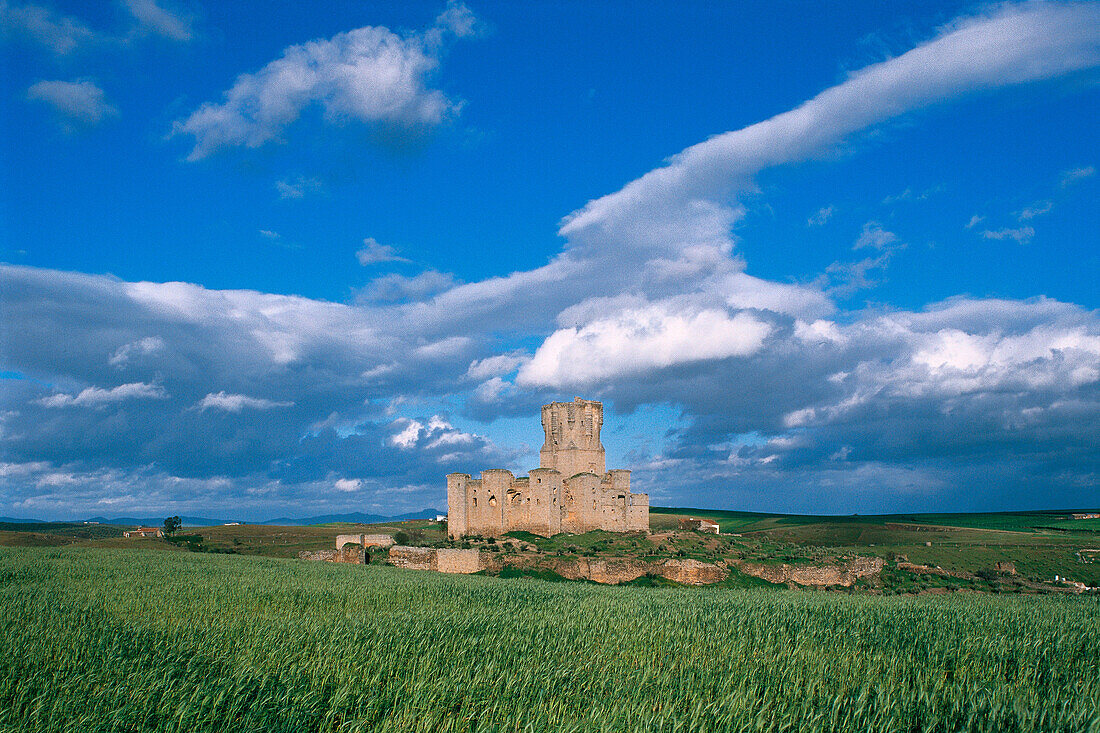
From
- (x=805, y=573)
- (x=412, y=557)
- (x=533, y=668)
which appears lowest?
(x=805, y=573)

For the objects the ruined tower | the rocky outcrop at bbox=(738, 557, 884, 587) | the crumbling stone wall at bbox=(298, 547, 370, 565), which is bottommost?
the rocky outcrop at bbox=(738, 557, 884, 587)

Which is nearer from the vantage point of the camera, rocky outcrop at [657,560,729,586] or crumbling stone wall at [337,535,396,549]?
rocky outcrop at [657,560,729,586]

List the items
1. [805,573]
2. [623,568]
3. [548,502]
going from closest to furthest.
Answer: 1. [805,573]
2. [623,568]
3. [548,502]

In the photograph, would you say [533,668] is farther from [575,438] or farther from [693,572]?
[575,438]

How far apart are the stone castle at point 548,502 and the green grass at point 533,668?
3179cm

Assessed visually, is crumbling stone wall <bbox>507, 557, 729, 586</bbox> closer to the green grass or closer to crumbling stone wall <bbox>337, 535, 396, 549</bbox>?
crumbling stone wall <bbox>337, 535, 396, 549</bbox>

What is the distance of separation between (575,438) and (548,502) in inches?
279

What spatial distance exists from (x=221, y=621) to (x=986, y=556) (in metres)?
54.6

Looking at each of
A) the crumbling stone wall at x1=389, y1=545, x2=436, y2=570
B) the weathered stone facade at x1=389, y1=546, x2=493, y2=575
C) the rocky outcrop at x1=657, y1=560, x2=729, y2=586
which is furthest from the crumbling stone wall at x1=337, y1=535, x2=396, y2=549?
the rocky outcrop at x1=657, y1=560, x2=729, y2=586

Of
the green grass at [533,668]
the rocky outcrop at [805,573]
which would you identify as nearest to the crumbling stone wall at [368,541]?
the rocky outcrop at [805,573]

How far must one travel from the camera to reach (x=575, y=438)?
53.1 m

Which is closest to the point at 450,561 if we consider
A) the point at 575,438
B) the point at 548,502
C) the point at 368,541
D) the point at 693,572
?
the point at 548,502

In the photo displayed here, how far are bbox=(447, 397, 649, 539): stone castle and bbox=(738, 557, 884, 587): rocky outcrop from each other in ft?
39.8

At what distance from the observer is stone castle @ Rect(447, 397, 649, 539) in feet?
157
